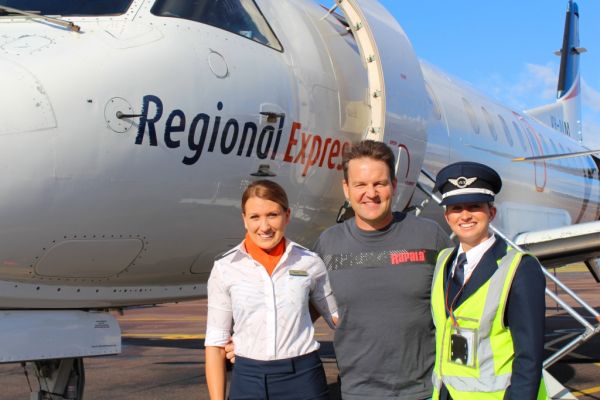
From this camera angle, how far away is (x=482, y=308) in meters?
2.54

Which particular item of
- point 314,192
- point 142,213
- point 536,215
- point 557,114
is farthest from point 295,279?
point 557,114

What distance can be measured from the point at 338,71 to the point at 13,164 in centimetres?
278

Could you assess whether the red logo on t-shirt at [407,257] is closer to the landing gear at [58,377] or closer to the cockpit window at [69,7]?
the cockpit window at [69,7]

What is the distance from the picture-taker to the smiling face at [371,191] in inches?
119

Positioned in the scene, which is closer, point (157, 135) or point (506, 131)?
point (157, 135)

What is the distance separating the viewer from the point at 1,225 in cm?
360

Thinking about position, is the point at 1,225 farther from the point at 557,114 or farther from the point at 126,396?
the point at 557,114

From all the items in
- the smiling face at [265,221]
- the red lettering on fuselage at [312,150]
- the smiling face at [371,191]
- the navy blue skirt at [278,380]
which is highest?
the red lettering on fuselage at [312,150]

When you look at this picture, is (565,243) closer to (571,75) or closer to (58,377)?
(58,377)

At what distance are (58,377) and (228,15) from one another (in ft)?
9.45

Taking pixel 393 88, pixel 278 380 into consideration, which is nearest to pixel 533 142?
pixel 393 88

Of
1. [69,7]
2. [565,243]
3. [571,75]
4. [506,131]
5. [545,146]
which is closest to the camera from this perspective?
[69,7]

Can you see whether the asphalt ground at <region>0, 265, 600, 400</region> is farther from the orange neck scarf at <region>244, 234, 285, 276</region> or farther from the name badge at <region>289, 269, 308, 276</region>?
the name badge at <region>289, 269, 308, 276</region>

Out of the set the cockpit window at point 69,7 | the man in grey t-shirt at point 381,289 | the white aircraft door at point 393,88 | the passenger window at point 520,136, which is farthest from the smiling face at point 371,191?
the passenger window at point 520,136
